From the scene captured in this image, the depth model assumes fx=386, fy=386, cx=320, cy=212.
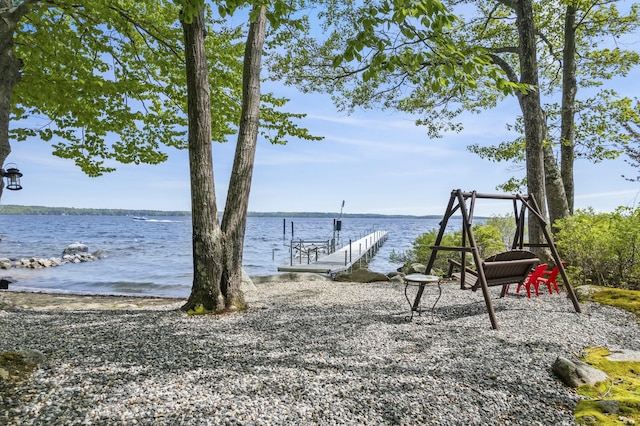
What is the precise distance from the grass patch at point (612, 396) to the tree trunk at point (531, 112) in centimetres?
518

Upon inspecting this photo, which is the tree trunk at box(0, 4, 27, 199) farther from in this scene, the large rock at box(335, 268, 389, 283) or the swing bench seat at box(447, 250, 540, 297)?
the large rock at box(335, 268, 389, 283)

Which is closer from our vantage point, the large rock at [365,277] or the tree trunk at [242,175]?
the tree trunk at [242,175]

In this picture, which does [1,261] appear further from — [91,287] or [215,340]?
[215,340]

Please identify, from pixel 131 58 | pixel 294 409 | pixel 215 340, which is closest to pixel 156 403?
pixel 294 409

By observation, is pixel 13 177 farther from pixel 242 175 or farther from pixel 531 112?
pixel 531 112

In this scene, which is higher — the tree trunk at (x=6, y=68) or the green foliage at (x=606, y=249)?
the tree trunk at (x=6, y=68)

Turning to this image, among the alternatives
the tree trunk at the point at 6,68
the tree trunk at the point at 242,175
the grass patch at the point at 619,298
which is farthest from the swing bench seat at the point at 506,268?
the tree trunk at the point at 6,68

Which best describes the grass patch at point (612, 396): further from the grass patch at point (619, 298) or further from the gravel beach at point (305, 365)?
the grass patch at point (619, 298)

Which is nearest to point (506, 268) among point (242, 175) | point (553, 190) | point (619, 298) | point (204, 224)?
point (619, 298)

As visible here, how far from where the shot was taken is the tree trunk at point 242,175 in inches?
222

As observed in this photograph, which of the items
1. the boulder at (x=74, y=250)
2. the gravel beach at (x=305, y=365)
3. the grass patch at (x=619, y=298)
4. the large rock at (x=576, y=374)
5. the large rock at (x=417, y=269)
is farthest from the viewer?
the boulder at (x=74, y=250)

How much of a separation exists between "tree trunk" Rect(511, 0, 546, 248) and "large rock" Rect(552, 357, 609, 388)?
5.62 meters

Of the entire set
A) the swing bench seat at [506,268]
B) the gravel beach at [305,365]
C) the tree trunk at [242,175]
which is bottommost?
the gravel beach at [305,365]

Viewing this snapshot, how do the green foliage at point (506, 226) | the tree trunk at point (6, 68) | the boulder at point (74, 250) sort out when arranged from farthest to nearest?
1. the boulder at point (74, 250)
2. the green foliage at point (506, 226)
3. the tree trunk at point (6, 68)
